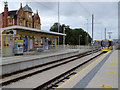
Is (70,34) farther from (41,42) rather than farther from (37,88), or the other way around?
(37,88)

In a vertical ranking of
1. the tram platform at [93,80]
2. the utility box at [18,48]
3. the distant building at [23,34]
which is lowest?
the tram platform at [93,80]

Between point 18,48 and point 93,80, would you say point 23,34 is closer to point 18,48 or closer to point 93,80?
point 18,48

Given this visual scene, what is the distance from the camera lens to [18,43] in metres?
17.9

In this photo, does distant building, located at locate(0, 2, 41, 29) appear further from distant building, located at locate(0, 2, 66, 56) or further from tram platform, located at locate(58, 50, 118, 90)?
tram platform, located at locate(58, 50, 118, 90)

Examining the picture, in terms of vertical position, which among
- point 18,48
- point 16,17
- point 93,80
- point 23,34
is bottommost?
point 93,80

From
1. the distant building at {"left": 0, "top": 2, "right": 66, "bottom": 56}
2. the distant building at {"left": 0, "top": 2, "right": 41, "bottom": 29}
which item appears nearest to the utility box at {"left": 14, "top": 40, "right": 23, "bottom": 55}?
the distant building at {"left": 0, "top": 2, "right": 66, "bottom": 56}

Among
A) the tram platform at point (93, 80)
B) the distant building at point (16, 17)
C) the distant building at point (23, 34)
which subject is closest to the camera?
the tram platform at point (93, 80)

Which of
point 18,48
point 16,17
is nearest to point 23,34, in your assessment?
point 18,48

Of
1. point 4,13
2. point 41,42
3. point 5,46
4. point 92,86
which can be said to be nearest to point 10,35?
point 5,46

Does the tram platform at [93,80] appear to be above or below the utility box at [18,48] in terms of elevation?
below

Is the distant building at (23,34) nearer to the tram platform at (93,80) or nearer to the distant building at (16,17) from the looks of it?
the distant building at (16,17)

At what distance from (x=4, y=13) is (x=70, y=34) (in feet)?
127

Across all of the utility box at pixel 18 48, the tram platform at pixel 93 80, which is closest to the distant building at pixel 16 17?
the utility box at pixel 18 48

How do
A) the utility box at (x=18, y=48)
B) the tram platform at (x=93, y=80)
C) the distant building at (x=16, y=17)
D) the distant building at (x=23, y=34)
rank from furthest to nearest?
the distant building at (x=16, y=17), the utility box at (x=18, y=48), the distant building at (x=23, y=34), the tram platform at (x=93, y=80)
